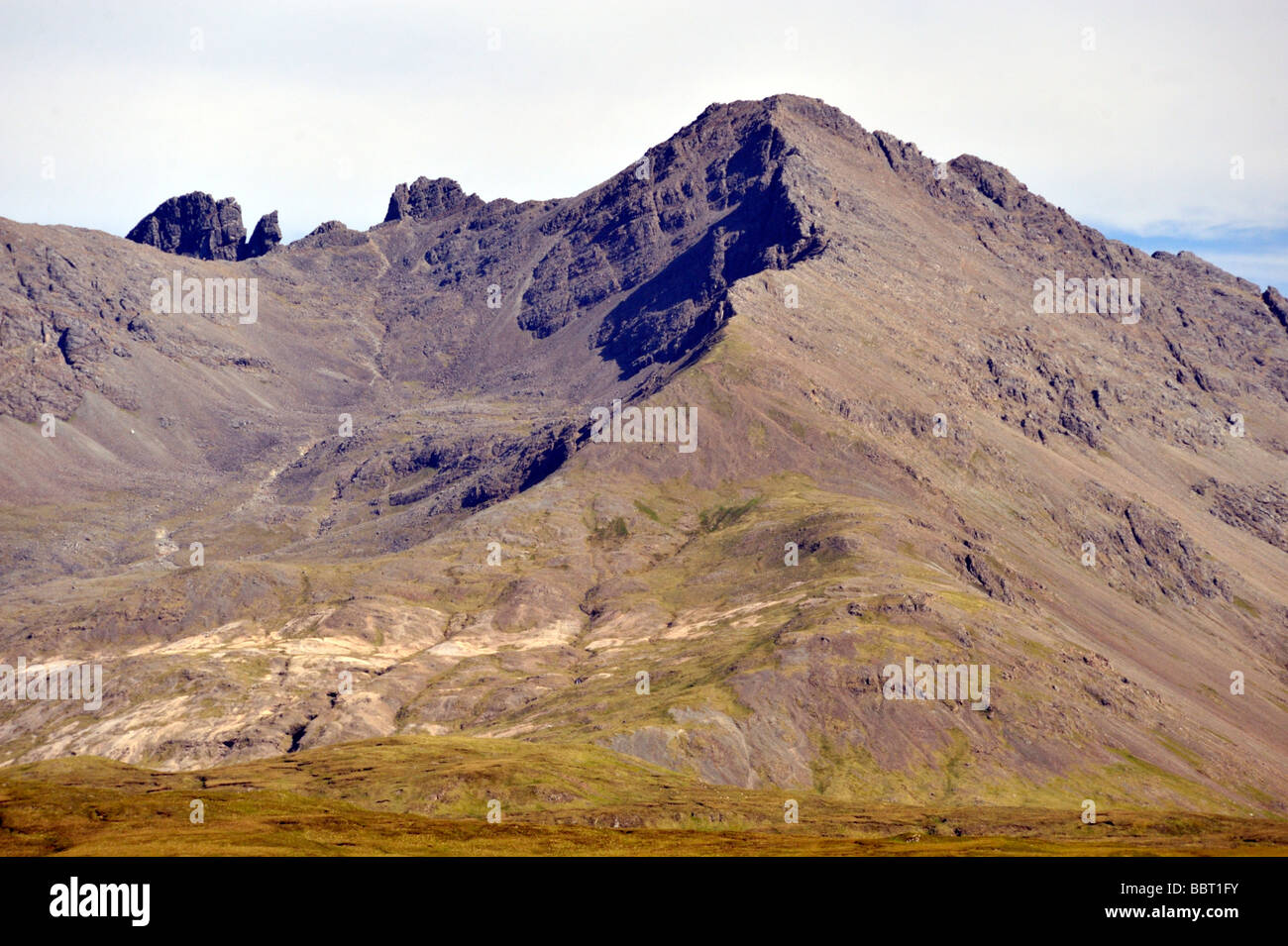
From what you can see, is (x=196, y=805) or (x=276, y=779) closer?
(x=196, y=805)
